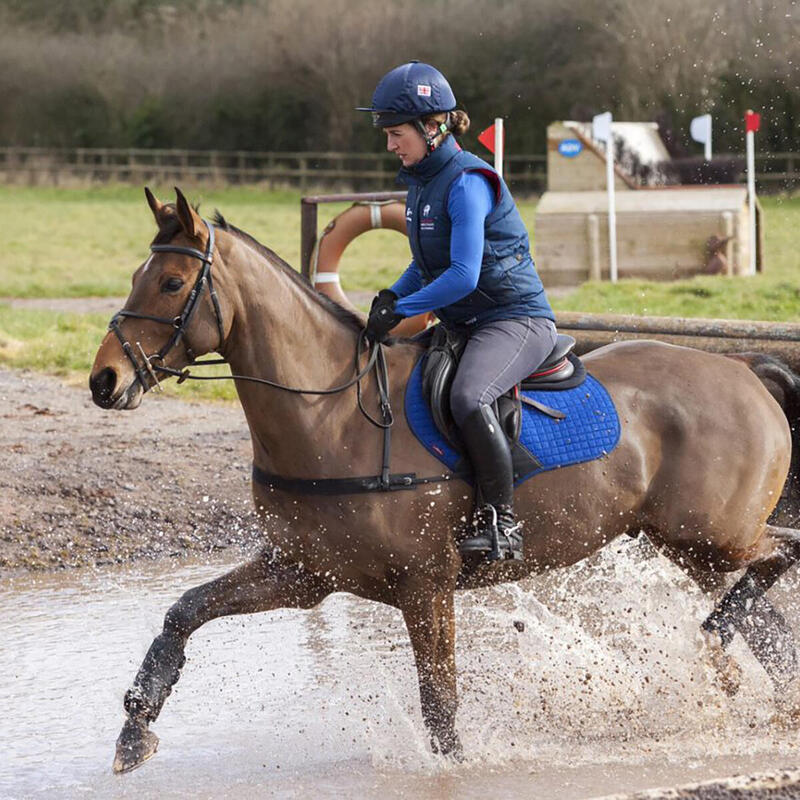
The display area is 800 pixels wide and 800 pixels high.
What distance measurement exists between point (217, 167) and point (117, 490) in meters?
32.1

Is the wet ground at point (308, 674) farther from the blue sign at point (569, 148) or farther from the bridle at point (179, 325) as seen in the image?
the blue sign at point (569, 148)

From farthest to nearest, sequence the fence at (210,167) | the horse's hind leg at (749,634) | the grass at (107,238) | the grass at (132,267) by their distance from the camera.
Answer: the fence at (210,167) → the grass at (107,238) → the grass at (132,267) → the horse's hind leg at (749,634)

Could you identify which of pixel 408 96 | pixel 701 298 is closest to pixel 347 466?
pixel 408 96

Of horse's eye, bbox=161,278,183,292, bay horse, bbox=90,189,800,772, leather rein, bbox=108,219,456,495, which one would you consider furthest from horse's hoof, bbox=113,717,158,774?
horse's eye, bbox=161,278,183,292

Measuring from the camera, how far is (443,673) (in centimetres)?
471

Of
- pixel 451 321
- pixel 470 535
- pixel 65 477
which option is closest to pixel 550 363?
pixel 451 321

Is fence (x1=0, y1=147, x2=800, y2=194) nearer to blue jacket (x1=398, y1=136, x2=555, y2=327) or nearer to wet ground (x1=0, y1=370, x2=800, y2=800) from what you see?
wet ground (x1=0, y1=370, x2=800, y2=800)

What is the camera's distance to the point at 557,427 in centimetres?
488

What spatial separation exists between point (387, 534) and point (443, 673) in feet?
1.76

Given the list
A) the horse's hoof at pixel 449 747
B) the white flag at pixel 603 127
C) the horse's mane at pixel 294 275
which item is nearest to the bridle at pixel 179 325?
the horse's mane at pixel 294 275

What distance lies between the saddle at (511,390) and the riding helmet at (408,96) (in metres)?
0.79

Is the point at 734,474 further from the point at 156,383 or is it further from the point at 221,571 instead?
the point at 221,571

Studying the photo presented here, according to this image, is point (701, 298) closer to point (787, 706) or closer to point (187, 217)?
point (787, 706)

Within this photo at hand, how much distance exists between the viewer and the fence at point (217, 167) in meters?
37.0
